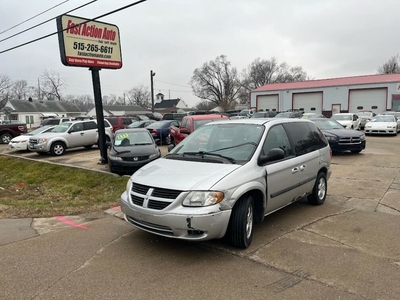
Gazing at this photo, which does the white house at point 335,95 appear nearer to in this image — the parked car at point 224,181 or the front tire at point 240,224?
the parked car at point 224,181

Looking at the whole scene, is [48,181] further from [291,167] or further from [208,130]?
[291,167]

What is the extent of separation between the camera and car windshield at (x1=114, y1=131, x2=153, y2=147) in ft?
34.9

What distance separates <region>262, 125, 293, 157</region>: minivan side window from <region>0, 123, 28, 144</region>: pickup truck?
20.9 metres

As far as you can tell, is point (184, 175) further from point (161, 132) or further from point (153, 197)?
point (161, 132)

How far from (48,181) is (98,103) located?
3163 mm

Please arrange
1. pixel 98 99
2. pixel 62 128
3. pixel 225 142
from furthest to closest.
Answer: pixel 62 128, pixel 98 99, pixel 225 142

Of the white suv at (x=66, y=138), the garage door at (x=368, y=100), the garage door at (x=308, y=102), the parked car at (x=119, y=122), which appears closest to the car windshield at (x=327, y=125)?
the white suv at (x=66, y=138)

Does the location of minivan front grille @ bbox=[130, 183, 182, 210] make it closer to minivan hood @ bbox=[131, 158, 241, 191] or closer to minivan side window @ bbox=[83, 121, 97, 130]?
minivan hood @ bbox=[131, 158, 241, 191]

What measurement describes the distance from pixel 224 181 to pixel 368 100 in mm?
41299

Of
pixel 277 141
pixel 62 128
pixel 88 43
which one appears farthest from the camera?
pixel 62 128

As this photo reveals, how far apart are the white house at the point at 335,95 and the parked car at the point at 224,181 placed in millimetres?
38349

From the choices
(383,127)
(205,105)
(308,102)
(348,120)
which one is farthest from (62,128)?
(205,105)

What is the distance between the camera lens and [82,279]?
3.40m

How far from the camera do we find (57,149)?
14.7 meters
